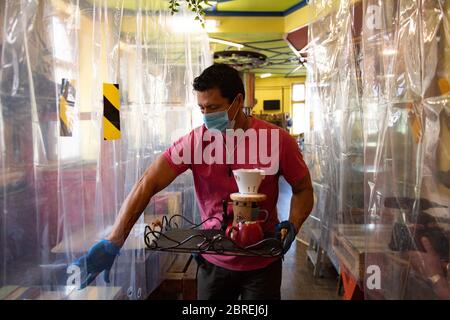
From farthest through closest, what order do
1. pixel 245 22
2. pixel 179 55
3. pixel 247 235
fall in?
1. pixel 245 22
2. pixel 179 55
3. pixel 247 235

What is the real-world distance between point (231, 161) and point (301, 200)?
0.31 metres

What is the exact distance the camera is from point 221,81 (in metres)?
1.25

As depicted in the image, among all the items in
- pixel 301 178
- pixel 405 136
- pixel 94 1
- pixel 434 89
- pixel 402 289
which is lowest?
pixel 402 289

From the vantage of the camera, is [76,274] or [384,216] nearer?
[76,274]

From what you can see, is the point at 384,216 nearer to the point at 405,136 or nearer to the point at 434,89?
the point at 405,136

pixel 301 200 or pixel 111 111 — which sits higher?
pixel 111 111

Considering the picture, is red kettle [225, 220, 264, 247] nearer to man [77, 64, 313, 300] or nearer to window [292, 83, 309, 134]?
man [77, 64, 313, 300]

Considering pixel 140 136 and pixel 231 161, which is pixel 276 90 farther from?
pixel 231 161

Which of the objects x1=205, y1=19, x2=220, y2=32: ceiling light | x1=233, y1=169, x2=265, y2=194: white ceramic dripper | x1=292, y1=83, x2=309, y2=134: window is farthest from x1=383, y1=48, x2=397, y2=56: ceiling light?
x1=292, y1=83, x2=309, y2=134: window

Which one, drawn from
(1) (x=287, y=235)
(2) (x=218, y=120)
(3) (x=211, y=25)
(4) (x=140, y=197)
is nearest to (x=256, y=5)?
(3) (x=211, y=25)

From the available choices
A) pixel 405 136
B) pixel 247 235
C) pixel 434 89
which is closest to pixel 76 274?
pixel 247 235

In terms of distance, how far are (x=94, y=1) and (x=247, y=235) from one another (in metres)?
1.14

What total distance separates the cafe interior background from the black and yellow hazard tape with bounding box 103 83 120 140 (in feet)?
0.12
